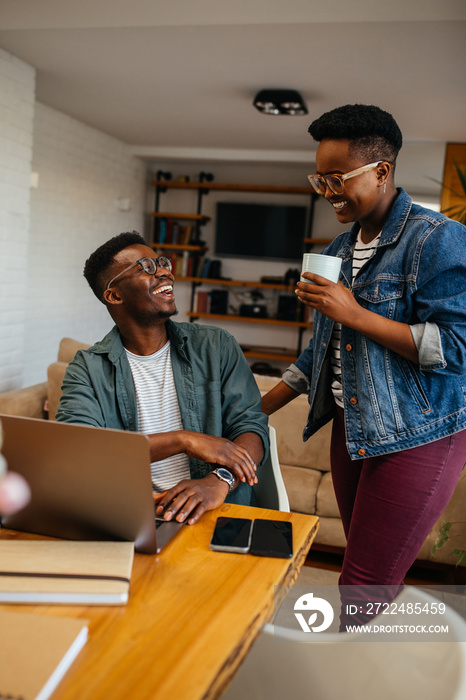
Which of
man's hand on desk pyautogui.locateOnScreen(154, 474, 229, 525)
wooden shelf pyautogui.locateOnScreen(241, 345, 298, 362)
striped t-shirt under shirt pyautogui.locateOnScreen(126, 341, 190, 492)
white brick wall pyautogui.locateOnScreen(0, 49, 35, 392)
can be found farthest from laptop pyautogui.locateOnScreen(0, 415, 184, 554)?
wooden shelf pyautogui.locateOnScreen(241, 345, 298, 362)

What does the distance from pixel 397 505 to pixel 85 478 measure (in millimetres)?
661

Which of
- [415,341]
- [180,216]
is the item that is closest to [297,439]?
[415,341]

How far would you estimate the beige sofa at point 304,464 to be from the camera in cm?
246

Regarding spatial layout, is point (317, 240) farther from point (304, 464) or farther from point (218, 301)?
point (304, 464)

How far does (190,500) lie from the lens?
107 centimetres

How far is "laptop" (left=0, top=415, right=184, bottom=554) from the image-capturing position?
814 millimetres

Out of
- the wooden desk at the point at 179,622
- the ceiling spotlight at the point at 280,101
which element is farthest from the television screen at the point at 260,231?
the wooden desk at the point at 179,622

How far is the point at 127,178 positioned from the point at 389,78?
3.64 m

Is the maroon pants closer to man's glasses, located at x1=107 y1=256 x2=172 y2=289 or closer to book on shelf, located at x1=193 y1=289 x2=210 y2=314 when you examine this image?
man's glasses, located at x1=107 y1=256 x2=172 y2=289

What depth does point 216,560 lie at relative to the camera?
889mm

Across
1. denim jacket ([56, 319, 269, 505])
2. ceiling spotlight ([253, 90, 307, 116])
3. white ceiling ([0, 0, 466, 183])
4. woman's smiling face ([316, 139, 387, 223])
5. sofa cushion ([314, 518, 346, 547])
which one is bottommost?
sofa cushion ([314, 518, 346, 547])

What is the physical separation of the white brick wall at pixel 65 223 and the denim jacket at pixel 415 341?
4.04 metres

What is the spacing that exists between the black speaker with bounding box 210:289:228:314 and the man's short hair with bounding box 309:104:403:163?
557 centimetres

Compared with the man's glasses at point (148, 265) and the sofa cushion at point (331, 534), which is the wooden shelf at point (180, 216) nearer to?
the sofa cushion at point (331, 534)
